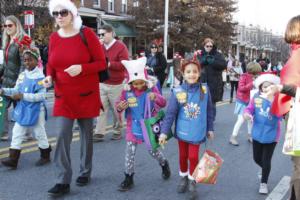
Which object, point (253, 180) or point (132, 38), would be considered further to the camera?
point (132, 38)

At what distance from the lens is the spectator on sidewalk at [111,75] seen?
24.6ft

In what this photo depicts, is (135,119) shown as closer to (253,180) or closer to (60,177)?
(60,177)

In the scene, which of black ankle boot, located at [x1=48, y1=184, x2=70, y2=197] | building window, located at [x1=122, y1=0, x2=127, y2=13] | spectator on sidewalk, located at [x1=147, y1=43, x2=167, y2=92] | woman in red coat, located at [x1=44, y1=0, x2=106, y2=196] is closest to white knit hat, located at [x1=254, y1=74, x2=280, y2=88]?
woman in red coat, located at [x1=44, y1=0, x2=106, y2=196]

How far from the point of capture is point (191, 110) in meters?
4.46

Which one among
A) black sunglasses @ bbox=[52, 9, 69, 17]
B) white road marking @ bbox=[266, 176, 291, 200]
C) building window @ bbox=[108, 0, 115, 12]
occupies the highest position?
building window @ bbox=[108, 0, 115, 12]

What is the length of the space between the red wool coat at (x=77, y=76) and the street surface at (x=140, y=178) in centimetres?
92

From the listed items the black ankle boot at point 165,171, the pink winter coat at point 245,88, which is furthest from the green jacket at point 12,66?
the pink winter coat at point 245,88

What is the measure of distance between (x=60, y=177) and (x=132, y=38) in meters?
29.7

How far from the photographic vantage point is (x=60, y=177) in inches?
178

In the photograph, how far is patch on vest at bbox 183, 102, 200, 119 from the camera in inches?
175

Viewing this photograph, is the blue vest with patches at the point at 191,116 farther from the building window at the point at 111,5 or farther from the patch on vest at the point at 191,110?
the building window at the point at 111,5

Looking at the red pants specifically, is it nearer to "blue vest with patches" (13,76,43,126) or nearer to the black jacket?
"blue vest with patches" (13,76,43,126)

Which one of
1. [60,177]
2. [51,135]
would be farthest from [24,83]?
[51,135]

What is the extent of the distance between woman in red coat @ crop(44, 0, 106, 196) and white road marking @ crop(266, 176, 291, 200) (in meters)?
2.20
